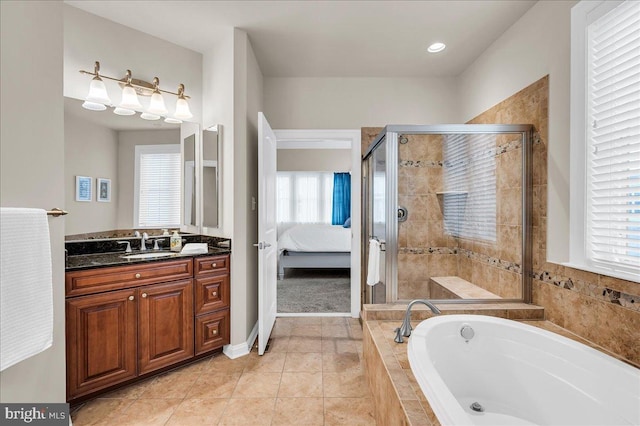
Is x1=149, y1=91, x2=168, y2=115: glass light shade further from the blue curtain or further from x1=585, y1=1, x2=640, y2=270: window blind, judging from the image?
the blue curtain

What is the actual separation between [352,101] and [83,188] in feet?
8.45

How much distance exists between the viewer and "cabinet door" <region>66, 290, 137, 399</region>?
1.72 metres

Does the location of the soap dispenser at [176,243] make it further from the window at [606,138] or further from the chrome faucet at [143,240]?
the window at [606,138]

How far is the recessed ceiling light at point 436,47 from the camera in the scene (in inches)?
104

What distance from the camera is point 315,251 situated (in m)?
4.98

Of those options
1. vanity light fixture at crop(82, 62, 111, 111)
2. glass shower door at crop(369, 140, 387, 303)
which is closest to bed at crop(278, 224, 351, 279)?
glass shower door at crop(369, 140, 387, 303)

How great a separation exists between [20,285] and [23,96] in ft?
2.44

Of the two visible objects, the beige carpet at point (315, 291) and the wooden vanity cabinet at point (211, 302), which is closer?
the wooden vanity cabinet at point (211, 302)

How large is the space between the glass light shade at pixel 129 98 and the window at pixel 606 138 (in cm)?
302

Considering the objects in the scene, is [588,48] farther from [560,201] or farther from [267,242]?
[267,242]

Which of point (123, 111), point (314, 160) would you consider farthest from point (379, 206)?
point (314, 160)

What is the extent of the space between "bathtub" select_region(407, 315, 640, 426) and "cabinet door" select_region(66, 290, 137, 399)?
176 centimetres

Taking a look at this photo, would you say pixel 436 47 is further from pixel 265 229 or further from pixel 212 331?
pixel 212 331

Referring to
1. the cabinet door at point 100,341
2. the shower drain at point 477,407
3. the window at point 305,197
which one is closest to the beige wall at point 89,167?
the cabinet door at point 100,341
